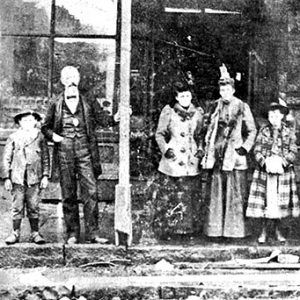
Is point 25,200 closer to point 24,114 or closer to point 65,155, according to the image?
point 65,155

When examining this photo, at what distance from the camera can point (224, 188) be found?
27.4 ft

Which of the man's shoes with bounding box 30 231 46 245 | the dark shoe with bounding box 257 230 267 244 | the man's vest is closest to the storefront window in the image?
the man's vest

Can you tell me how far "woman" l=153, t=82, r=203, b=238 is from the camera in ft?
27.4

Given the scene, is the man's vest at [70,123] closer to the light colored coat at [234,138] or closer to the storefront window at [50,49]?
the storefront window at [50,49]

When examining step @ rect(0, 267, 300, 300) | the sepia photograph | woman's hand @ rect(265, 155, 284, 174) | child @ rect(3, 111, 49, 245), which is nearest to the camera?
step @ rect(0, 267, 300, 300)

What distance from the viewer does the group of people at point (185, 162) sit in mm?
8148

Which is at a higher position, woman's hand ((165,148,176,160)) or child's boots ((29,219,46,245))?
woman's hand ((165,148,176,160))

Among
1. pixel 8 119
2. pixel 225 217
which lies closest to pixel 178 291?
pixel 225 217

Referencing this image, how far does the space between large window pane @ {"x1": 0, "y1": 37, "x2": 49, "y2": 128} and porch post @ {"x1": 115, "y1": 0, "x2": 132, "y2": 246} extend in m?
1.20

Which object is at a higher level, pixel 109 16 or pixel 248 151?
pixel 109 16

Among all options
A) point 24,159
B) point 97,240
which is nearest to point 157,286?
point 97,240

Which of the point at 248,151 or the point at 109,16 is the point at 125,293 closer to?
the point at 248,151

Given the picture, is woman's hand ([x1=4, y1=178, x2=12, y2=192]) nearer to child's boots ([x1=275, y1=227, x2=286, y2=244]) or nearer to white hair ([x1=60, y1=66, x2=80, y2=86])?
white hair ([x1=60, y1=66, x2=80, y2=86])

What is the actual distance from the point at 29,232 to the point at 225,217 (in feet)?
7.35
